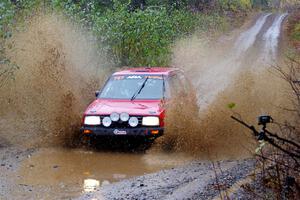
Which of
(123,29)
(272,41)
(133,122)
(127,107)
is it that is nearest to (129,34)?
(123,29)

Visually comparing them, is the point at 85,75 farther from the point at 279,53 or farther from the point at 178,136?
the point at 279,53

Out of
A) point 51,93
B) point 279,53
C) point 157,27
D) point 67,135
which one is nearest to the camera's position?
point 67,135

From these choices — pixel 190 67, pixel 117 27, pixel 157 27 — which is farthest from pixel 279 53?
pixel 117 27

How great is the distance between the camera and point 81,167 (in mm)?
8789

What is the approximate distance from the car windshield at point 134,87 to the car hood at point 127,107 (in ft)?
0.91

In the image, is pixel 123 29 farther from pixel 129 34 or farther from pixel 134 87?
pixel 134 87

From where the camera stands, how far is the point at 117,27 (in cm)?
1914

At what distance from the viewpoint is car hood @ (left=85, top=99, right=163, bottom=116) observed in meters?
9.60

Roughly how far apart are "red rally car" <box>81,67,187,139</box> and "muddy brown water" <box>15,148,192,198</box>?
0.43 metres

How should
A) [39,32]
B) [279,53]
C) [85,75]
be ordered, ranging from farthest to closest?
[279,53] → [85,75] → [39,32]

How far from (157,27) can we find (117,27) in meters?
3.97

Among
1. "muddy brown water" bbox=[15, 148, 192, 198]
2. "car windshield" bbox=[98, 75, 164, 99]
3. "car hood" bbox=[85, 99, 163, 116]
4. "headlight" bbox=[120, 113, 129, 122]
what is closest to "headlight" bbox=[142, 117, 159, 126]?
"car hood" bbox=[85, 99, 163, 116]

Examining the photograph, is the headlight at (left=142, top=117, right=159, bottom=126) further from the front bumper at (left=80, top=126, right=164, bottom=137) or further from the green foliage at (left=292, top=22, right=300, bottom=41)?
the green foliage at (left=292, top=22, right=300, bottom=41)

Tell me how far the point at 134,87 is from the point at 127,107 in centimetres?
99
